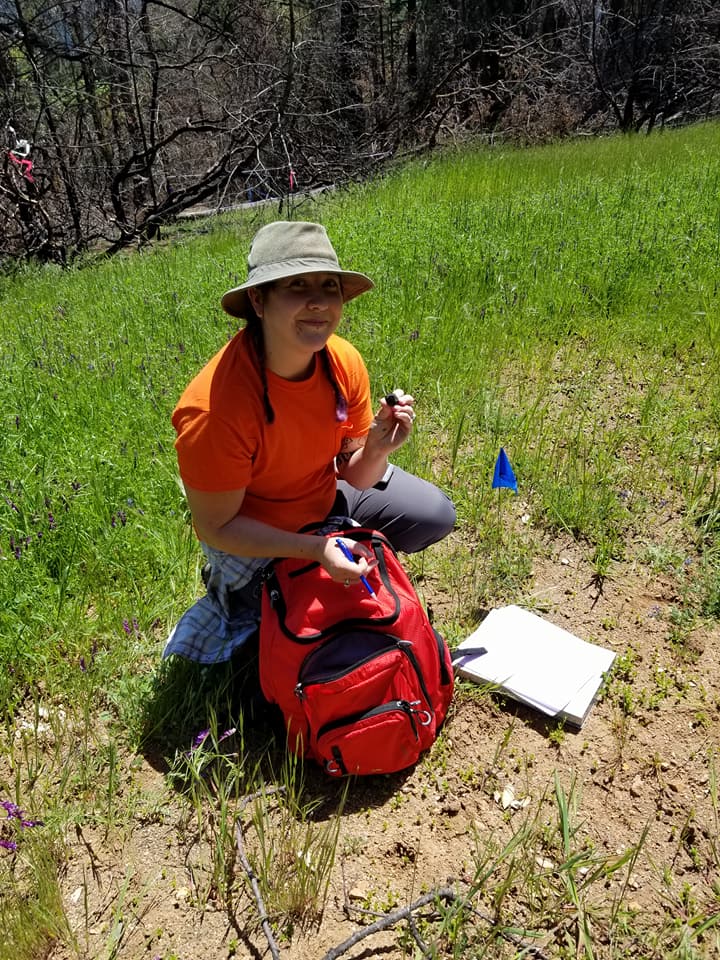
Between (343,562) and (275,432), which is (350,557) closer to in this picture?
(343,562)

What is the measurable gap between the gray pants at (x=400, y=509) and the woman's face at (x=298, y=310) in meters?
0.71

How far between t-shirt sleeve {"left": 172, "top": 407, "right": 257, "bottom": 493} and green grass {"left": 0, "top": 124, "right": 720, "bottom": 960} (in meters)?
0.64

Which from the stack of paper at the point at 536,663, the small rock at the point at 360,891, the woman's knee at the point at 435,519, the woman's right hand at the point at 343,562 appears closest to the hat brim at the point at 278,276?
the woman's right hand at the point at 343,562

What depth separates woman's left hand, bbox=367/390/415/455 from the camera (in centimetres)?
188

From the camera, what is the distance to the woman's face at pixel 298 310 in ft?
5.41

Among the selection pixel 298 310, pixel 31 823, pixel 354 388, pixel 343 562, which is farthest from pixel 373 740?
pixel 298 310

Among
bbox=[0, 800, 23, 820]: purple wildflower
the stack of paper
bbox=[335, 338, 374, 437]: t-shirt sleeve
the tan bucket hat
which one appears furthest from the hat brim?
bbox=[0, 800, 23, 820]: purple wildflower

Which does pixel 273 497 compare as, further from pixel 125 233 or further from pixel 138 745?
pixel 125 233

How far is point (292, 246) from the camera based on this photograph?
1.62 meters

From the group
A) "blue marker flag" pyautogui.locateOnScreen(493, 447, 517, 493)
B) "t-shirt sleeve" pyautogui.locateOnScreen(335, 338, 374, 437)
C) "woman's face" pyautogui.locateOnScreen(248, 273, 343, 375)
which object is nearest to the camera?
"woman's face" pyautogui.locateOnScreen(248, 273, 343, 375)

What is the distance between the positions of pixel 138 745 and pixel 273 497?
2.64 feet

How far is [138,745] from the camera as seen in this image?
189 cm

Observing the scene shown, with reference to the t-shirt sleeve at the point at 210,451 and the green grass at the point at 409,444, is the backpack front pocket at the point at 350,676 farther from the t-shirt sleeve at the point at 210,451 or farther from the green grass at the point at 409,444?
the t-shirt sleeve at the point at 210,451

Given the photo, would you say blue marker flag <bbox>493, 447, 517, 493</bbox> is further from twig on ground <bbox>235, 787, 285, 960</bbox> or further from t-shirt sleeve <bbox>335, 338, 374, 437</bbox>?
twig on ground <bbox>235, 787, 285, 960</bbox>
